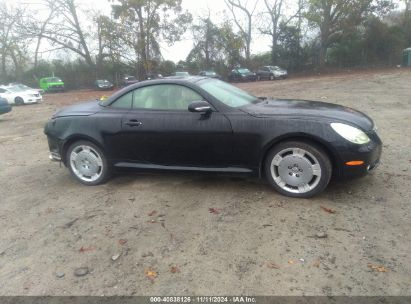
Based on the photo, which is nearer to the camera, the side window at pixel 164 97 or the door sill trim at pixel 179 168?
the door sill trim at pixel 179 168

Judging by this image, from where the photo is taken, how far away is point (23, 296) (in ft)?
9.09

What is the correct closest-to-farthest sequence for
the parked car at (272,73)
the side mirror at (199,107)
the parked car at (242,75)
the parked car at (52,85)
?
the side mirror at (199,107)
the parked car at (272,73)
the parked car at (242,75)
the parked car at (52,85)

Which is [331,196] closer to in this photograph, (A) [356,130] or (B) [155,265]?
(A) [356,130]

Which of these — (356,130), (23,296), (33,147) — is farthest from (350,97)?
(23,296)

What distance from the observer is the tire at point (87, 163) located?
4934mm

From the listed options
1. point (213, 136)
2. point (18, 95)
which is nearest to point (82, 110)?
point (213, 136)

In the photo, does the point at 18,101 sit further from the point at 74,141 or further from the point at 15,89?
the point at 74,141

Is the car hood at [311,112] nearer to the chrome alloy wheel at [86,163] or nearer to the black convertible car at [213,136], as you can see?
the black convertible car at [213,136]

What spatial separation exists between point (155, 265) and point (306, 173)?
6.65ft

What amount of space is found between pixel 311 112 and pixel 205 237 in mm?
1955

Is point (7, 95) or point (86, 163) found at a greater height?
point (7, 95)

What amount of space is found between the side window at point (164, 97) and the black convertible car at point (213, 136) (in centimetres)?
1

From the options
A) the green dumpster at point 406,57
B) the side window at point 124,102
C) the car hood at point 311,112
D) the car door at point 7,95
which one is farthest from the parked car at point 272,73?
the side window at point 124,102

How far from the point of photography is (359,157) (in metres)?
3.82
